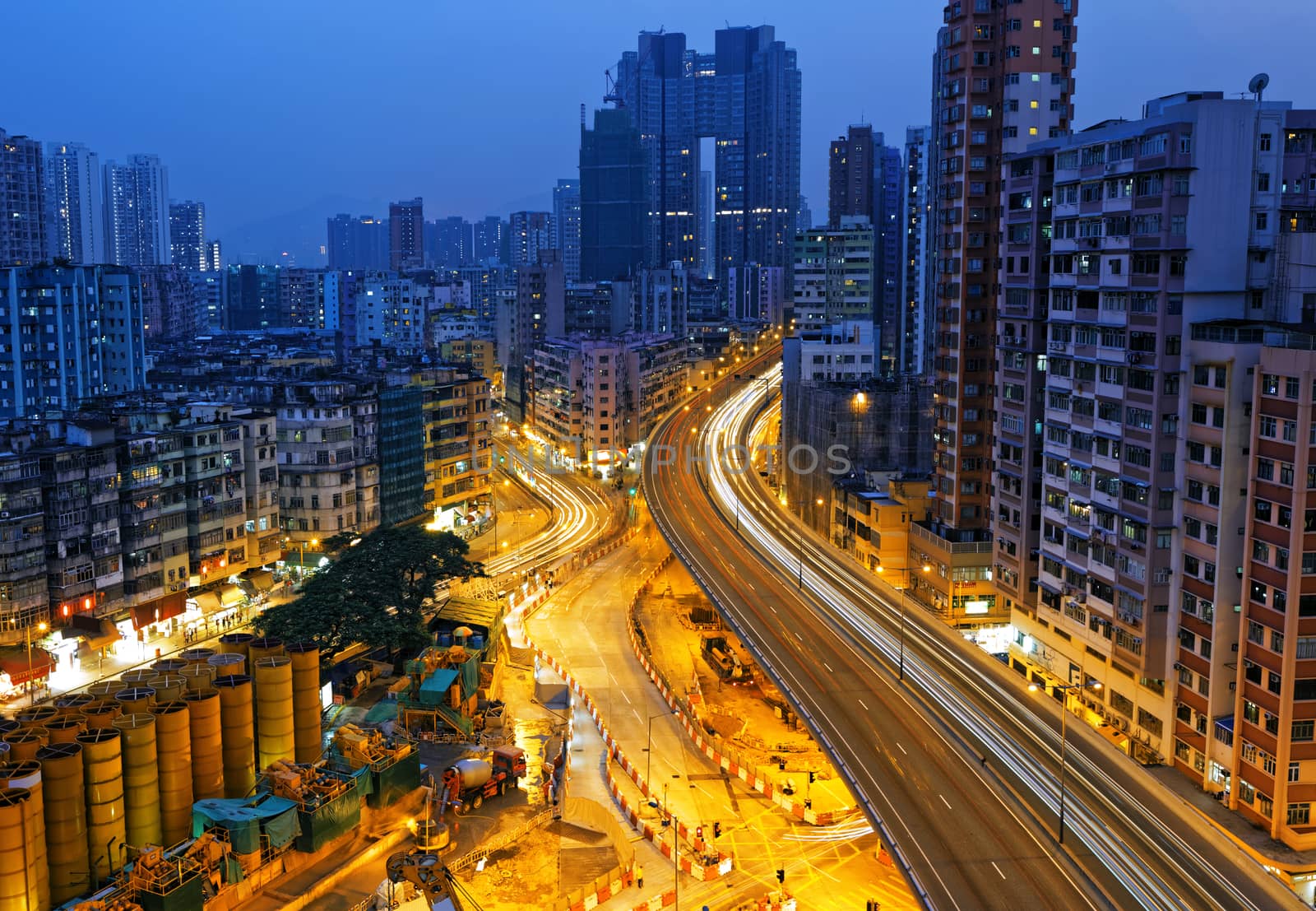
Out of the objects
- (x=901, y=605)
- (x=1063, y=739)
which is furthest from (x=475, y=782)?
(x=901, y=605)

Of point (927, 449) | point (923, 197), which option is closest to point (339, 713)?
point (927, 449)

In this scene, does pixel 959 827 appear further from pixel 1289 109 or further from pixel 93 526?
pixel 93 526

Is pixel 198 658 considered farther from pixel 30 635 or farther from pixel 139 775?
pixel 30 635

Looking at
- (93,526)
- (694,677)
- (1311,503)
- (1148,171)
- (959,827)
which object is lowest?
(694,677)

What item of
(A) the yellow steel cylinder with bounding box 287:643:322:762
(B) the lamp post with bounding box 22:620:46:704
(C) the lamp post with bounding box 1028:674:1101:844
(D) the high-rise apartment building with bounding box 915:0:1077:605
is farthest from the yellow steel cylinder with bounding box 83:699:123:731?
(D) the high-rise apartment building with bounding box 915:0:1077:605

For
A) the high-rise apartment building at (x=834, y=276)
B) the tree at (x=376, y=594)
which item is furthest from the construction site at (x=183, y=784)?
the high-rise apartment building at (x=834, y=276)

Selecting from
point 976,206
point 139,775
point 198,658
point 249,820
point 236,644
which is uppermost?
point 976,206

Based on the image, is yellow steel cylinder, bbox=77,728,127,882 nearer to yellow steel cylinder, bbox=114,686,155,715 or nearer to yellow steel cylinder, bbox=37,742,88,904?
yellow steel cylinder, bbox=37,742,88,904
